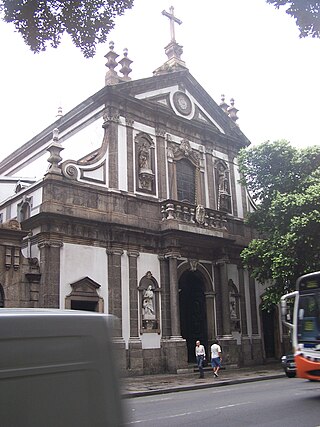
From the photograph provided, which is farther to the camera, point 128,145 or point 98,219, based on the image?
point 128,145

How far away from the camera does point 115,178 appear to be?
73.7 feet

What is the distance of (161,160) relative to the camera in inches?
972

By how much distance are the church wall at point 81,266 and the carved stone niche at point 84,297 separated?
0.15 metres

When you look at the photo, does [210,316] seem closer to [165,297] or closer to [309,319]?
[165,297]

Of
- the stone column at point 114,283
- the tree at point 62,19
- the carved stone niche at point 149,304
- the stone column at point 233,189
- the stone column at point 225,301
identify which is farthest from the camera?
the stone column at point 233,189

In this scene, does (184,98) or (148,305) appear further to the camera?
(184,98)

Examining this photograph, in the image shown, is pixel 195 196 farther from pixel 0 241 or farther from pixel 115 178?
pixel 0 241

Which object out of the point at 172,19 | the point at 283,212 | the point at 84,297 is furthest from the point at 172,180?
the point at 172,19

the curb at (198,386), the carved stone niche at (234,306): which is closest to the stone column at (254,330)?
the carved stone niche at (234,306)

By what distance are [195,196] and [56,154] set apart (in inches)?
321

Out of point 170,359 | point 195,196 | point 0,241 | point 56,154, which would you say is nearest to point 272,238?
point 195,196

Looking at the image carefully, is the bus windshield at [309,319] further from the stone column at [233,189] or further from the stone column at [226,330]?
the stone column at [233,189]

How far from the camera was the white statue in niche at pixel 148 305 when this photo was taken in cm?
2194

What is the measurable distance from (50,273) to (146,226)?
199 inches
